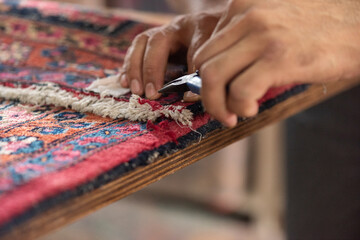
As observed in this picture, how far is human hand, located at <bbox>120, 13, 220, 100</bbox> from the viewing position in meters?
0.62

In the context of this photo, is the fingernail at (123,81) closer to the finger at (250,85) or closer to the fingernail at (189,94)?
the fingernail at (189,94)

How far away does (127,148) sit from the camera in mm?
458

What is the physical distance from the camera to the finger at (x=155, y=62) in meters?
0.61

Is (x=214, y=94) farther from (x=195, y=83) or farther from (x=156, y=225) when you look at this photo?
(x=156, y=225)

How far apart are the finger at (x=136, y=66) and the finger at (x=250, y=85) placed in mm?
227

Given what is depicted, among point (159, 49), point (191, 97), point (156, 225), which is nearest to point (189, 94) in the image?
point (191, 97)

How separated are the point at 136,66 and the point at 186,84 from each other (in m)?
0.14

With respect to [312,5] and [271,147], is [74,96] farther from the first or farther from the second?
[271,147]

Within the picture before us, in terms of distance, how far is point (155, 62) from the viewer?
24.8 inches

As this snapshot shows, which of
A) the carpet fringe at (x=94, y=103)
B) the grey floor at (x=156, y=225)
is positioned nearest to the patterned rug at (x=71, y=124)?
the carpet fringe at (x=94, y=103)

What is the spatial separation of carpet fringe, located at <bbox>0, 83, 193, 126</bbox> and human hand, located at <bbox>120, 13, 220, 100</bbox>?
52 mm

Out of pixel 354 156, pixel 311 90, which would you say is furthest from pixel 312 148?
pixel 311 90

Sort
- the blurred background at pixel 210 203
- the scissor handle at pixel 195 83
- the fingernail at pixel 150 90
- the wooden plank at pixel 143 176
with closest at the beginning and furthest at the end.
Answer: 1. the wooden plank at pixel 143 176
2. the scissor handle at pixel 195 83
3. the fingernail at pixel 150 90
4. the blurred background at pixel 210 203

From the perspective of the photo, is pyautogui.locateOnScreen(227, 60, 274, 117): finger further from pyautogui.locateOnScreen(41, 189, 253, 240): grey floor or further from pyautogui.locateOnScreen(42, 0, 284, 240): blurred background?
pyautogui.locateOnScreen(41, 189, 253, 240): grey floor
